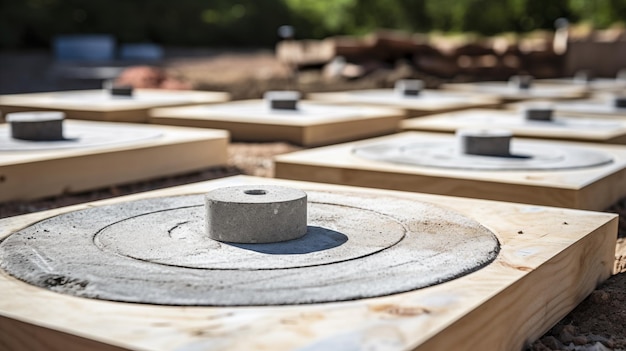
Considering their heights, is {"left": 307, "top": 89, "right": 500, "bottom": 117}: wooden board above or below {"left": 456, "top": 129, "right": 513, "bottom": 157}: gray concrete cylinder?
below

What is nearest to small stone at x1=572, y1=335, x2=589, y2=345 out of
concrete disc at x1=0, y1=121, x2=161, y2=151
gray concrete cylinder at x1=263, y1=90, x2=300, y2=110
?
concrete disc at x1=0, y1=121, x2=161, y2=151

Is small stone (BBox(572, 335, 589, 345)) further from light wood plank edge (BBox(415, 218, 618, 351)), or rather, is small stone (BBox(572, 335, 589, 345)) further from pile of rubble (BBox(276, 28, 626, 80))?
pile of rubble (BBox(276, 28, 626, 80))

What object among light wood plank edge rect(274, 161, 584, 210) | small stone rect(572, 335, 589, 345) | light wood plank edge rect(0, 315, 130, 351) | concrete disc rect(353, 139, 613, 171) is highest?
light wood plank edge rect(0, 315, 130, 351)

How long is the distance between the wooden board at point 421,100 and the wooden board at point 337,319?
24.0ft

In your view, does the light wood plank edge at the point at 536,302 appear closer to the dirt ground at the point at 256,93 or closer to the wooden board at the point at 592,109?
the dirt ground at the point at 256,93

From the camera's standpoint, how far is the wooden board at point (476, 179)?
498 centimetres

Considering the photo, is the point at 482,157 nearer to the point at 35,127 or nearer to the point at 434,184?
the point at 434,184

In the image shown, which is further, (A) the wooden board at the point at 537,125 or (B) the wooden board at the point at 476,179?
(A) the wooden board at the point at 537,125

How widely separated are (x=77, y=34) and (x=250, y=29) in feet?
20.9

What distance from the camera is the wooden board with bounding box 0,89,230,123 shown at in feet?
30.7

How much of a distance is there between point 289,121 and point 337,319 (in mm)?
6043

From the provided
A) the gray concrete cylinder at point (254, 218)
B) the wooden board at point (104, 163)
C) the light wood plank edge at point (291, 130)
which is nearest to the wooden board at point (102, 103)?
the light wood plank edge at point (291, 130)

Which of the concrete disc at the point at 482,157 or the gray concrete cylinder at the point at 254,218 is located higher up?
the gray concrete cylinder at the point at 254,218

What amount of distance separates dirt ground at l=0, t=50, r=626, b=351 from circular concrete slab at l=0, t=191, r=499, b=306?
47 cm
